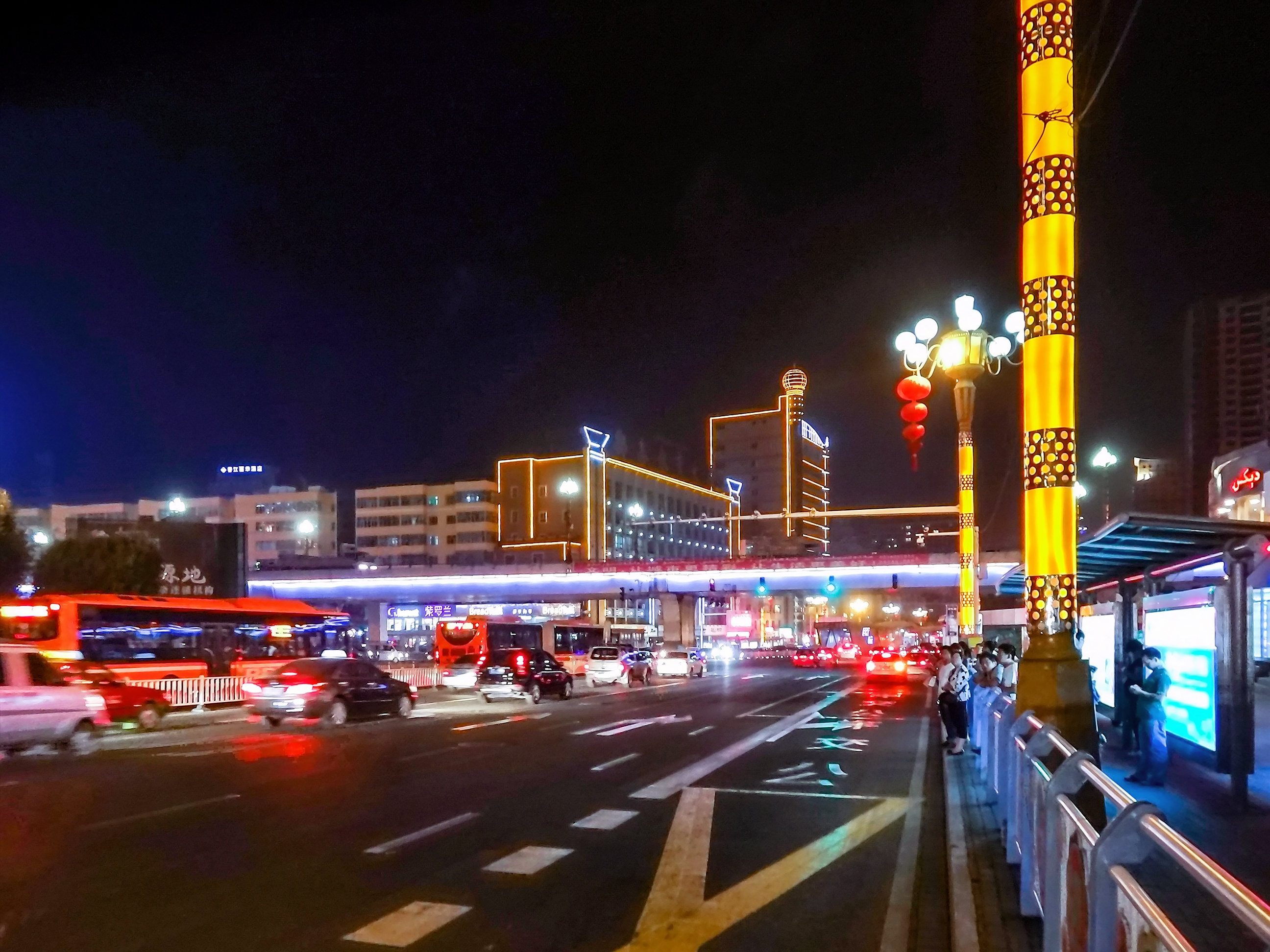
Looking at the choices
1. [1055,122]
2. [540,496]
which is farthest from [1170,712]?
[540,496]

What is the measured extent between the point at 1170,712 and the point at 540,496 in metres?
104

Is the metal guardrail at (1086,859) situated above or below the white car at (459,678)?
above

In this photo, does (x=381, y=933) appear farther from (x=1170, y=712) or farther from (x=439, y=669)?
(x=439, y=669)

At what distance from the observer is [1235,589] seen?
10.5 meters

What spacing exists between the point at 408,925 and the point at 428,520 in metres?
115

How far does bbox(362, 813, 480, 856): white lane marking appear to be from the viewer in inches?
378

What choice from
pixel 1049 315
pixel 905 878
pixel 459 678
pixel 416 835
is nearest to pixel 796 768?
pixel 905 878

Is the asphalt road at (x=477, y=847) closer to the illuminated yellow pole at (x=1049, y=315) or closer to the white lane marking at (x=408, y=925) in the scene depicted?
the white lane marking at (x=408, y=925)

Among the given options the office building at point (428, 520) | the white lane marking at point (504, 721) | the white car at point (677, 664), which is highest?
the office building at point (428, 520)

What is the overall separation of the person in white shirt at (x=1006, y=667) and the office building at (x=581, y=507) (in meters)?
85.4

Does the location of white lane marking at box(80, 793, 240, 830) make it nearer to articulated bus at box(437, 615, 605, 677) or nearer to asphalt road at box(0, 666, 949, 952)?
asphalt road at box(0, 666, 949, 952)

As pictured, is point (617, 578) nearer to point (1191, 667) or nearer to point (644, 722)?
point (644, 722)

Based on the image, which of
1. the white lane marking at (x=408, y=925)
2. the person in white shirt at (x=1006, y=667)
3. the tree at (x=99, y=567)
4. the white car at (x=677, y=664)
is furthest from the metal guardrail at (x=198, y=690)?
the white car at (x=677, y=664)

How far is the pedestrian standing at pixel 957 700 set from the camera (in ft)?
56.2
